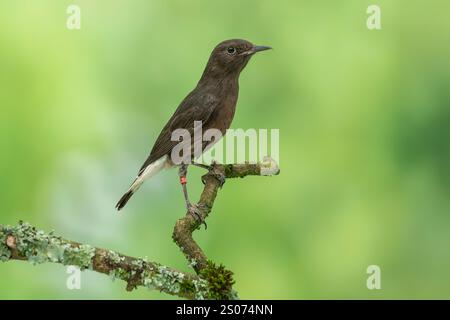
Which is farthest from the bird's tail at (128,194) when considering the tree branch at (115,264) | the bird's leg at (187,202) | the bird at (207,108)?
the tree branch at (115,264)

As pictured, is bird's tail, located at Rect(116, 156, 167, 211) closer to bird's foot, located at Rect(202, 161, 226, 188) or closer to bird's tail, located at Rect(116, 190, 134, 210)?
bird's tail, located at Rect(116, 190, 134, 210)

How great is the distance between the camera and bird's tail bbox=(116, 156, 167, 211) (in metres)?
6.54

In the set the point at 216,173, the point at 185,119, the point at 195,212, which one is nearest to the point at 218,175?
the point at 216,173

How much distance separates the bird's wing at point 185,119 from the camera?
665 cm

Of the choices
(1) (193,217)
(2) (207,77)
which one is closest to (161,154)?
(2) (207,77)

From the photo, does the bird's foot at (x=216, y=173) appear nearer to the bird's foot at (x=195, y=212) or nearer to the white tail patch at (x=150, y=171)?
the white tail patch at (x=150, y=171)

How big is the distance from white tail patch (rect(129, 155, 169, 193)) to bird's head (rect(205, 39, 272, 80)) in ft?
3.60

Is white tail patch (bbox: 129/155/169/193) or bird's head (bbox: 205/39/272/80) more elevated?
bird's head (bbox: 205/39/272/80)

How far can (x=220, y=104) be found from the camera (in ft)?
22.2

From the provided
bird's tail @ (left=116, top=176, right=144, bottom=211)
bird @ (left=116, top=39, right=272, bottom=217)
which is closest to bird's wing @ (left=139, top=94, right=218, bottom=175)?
bird @ (left=116, top=39, right=272, bottom=217)

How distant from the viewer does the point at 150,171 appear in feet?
21.7

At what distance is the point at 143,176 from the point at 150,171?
0.29ft

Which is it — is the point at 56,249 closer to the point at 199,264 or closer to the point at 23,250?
the point at 23,250

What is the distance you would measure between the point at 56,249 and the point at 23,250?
190 millimetres
